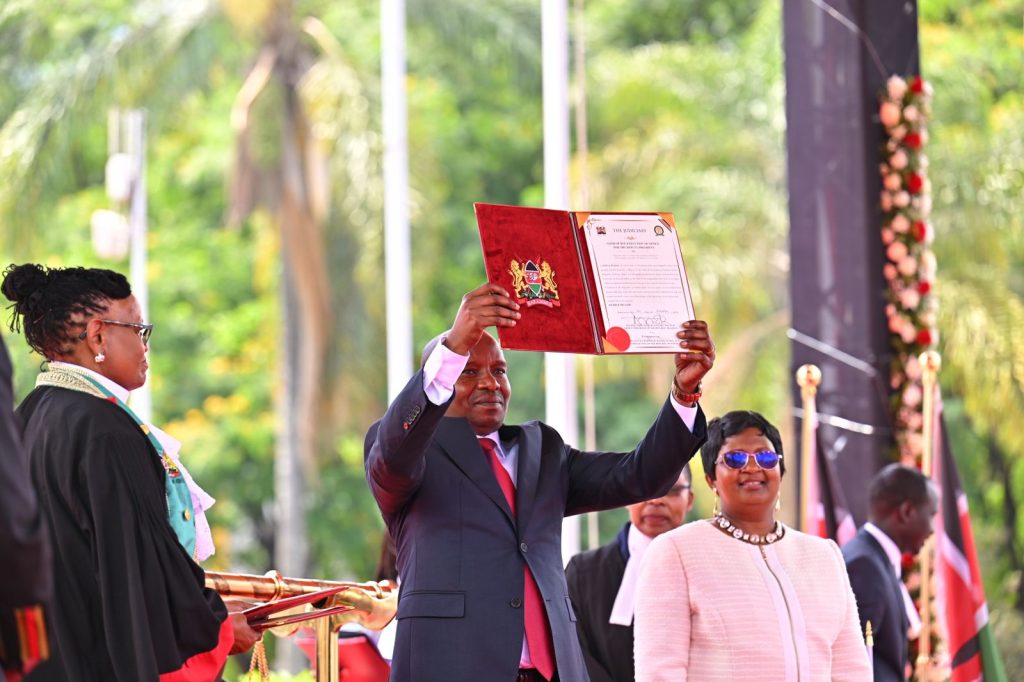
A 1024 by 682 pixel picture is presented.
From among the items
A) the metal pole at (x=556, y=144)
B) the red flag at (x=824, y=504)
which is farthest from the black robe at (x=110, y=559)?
the metal pole at (x=556, y=144)

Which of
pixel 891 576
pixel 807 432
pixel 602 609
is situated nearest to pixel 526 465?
pixel 602 609

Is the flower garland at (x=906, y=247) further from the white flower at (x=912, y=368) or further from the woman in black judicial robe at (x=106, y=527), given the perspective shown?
the woman in black judicial robe at (x=106, y=527)

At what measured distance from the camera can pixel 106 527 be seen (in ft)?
14.0

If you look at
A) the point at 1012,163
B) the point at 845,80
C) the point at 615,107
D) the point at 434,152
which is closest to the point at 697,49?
the point at 615,107

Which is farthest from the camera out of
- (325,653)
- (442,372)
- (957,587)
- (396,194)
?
(396,194)

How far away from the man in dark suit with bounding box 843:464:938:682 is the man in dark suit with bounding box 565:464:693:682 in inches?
28.1

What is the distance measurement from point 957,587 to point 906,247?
184 centimetres

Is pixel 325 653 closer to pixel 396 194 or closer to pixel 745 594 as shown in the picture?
pixel 745 594

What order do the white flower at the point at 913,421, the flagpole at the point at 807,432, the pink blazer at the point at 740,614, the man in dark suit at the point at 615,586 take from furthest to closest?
the white flower at the point at 913,421 → the flagpole at the point at 807,432 → the man in dark suit at the point at 615,586 → the pink blazer at the point at 740,614

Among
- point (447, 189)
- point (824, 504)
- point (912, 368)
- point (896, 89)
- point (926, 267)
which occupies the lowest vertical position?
point (824, 504)

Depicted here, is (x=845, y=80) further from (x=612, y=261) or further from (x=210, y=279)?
(x=210, y=279)

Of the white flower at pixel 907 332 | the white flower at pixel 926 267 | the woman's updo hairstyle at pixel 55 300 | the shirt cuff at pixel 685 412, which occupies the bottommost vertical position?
the shirt cuff at pixel 685 412

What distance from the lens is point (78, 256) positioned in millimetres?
23938

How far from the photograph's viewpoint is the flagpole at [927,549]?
7164 mm
